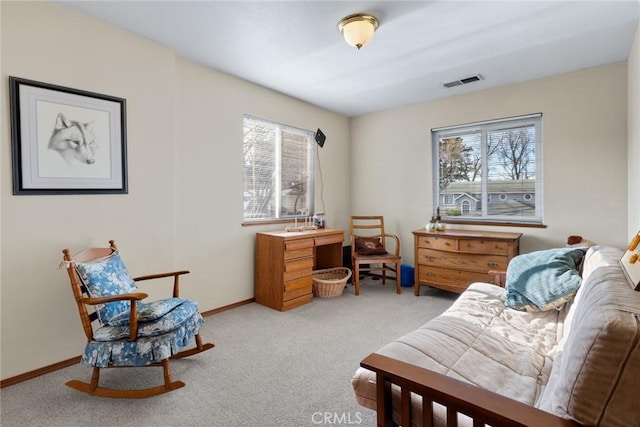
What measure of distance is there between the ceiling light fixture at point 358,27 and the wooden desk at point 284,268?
196cm

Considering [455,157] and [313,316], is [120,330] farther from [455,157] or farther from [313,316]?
[455,157]

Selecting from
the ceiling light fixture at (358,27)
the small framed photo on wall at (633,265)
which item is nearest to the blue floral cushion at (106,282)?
the ceiling light fixture at (358,27)

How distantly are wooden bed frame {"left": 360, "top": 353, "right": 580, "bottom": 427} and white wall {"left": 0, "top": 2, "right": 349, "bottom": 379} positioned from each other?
2317 mm

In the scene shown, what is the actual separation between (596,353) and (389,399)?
66 cm

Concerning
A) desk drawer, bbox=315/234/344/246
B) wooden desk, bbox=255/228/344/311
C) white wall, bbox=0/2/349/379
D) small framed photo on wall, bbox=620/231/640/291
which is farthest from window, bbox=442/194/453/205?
small framed photo on wall, bbox=620/231/640/291

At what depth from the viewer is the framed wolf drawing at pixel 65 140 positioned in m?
2.07

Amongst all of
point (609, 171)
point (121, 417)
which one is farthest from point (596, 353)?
point (609, 171)

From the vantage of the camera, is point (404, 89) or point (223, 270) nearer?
point (223, 270)

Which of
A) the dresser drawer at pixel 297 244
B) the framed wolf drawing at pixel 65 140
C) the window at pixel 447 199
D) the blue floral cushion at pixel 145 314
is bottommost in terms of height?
the blue floral cushion at pixel 145 314

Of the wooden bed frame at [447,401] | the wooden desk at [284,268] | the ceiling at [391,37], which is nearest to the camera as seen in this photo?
the wooden bed frame at [447,401]

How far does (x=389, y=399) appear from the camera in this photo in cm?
115

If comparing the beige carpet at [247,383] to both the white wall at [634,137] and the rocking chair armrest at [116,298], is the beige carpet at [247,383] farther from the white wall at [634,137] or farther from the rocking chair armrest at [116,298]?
the white wall at [634,137]

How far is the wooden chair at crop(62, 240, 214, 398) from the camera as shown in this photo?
1.85 m

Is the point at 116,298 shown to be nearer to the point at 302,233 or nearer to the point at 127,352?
the point at 127,352
